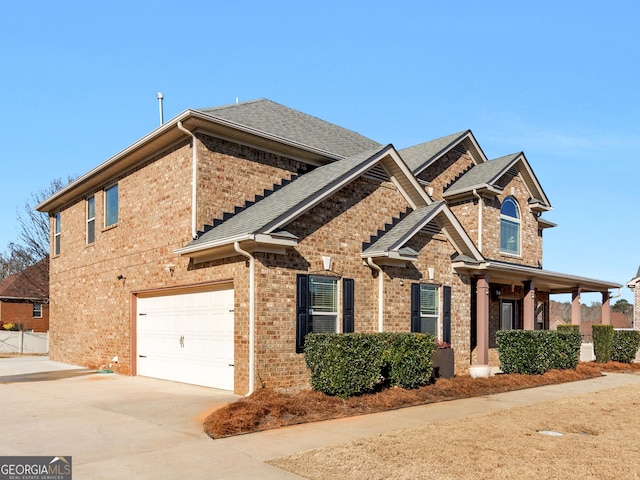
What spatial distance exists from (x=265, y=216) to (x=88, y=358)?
1021cm

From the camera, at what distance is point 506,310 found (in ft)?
71.8

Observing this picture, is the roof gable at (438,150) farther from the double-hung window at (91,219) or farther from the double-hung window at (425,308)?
the double-hung window at (91,219)

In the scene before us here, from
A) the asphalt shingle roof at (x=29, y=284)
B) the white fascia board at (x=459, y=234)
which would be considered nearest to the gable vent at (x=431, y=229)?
the white fascia board at (x=459, y=234)

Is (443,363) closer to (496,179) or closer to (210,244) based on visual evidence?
(210,244)

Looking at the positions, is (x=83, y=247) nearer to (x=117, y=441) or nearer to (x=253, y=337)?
(x=253, y=337)

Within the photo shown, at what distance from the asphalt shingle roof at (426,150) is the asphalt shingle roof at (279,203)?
16.8 ft

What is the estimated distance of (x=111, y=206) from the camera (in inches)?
709

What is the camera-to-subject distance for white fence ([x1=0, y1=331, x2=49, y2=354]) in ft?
109

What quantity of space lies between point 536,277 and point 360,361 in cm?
1113

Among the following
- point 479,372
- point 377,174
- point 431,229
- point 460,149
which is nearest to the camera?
point 377,174

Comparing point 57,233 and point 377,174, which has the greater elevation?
point 377,174

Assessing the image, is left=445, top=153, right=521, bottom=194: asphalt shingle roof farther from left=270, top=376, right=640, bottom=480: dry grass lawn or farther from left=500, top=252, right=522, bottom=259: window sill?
left=270, top=376, right=640, bottom=480: dry grass lawn

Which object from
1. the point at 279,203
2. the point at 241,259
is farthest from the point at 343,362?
the point at 279,203

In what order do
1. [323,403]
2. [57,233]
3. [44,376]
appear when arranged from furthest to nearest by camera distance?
[57,233]
[44,376]
[323,403]
